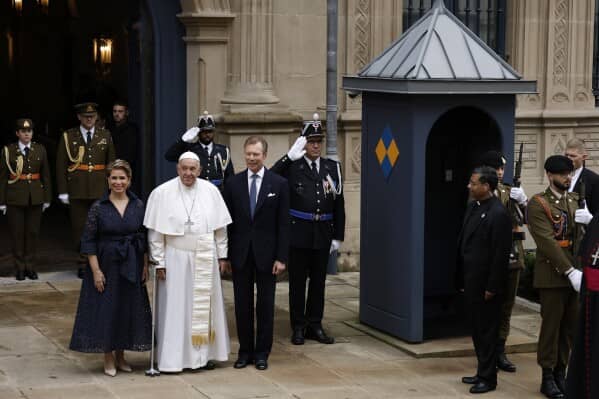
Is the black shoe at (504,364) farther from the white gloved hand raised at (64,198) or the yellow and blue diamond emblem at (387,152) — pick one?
the white gloved hand raised at (64,198)

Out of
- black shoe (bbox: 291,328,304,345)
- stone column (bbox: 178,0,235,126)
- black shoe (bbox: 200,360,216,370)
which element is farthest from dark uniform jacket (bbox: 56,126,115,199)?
black shoe (bbox: 200,360,216,370)

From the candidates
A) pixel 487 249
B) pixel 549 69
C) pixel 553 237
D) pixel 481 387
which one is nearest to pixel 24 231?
pixel 487 249

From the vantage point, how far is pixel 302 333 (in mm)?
11586

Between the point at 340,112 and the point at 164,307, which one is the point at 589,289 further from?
the point at 340,112

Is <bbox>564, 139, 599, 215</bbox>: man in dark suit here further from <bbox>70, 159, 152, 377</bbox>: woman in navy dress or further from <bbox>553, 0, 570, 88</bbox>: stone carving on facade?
<bbox>553, 0, 570, 88</bbox>: stone carving on facade

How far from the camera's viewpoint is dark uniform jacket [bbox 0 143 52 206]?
13.9 metres

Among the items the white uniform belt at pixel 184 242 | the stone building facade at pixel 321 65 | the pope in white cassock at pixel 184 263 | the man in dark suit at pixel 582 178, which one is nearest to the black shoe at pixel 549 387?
the man in dark suit at pixel 582 178

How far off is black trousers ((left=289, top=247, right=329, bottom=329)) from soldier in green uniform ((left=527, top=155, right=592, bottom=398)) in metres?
2.26

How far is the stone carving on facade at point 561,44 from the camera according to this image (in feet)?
53.6

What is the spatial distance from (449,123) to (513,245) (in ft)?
6.52

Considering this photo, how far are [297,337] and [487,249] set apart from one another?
7.21 feet

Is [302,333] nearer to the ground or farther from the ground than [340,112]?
nearer to the ground

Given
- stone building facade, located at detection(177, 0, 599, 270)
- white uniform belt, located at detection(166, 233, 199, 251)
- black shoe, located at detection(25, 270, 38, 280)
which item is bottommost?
black shoe, located at detection(25, 270, 38, 280)

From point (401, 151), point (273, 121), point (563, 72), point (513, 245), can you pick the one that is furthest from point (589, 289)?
point (563, 72)
